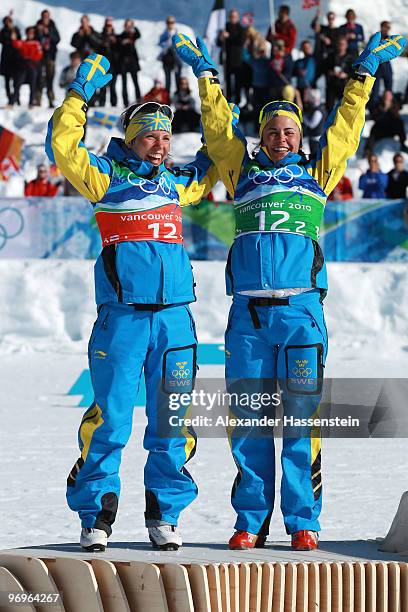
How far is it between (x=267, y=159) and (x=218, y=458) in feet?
11.1

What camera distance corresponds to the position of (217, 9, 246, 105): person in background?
1669cm

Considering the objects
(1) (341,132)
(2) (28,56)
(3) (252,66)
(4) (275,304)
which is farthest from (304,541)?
(2) (28,56)

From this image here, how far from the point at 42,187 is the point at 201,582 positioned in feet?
34.3

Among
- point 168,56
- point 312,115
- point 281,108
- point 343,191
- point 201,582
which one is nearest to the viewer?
point 201,582

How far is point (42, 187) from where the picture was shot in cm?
1462

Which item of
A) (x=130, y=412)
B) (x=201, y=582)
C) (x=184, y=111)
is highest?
(x=184, y=111)

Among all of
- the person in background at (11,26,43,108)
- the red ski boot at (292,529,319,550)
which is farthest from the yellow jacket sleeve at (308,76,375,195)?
the person in background at (11,26,43,108)

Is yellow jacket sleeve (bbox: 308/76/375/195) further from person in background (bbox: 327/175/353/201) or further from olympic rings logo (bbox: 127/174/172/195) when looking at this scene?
person in background (bbox: 327/175/353/201)

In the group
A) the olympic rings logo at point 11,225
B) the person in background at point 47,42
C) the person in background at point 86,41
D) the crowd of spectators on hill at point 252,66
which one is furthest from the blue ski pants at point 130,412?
the person in background at point 47,42

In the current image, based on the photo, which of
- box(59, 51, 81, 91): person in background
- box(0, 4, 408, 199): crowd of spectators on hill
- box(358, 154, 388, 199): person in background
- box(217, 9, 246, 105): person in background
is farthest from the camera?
box(59, 51, 81, 91): person in background

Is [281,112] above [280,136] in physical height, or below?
above

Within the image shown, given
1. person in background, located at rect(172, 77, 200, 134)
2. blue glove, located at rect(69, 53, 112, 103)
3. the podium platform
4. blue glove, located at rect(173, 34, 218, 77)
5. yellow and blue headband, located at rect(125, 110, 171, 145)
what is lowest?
the podium platform

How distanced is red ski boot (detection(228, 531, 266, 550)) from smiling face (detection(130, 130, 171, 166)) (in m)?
1.54

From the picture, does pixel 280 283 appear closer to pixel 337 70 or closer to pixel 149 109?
pixel 149 109
